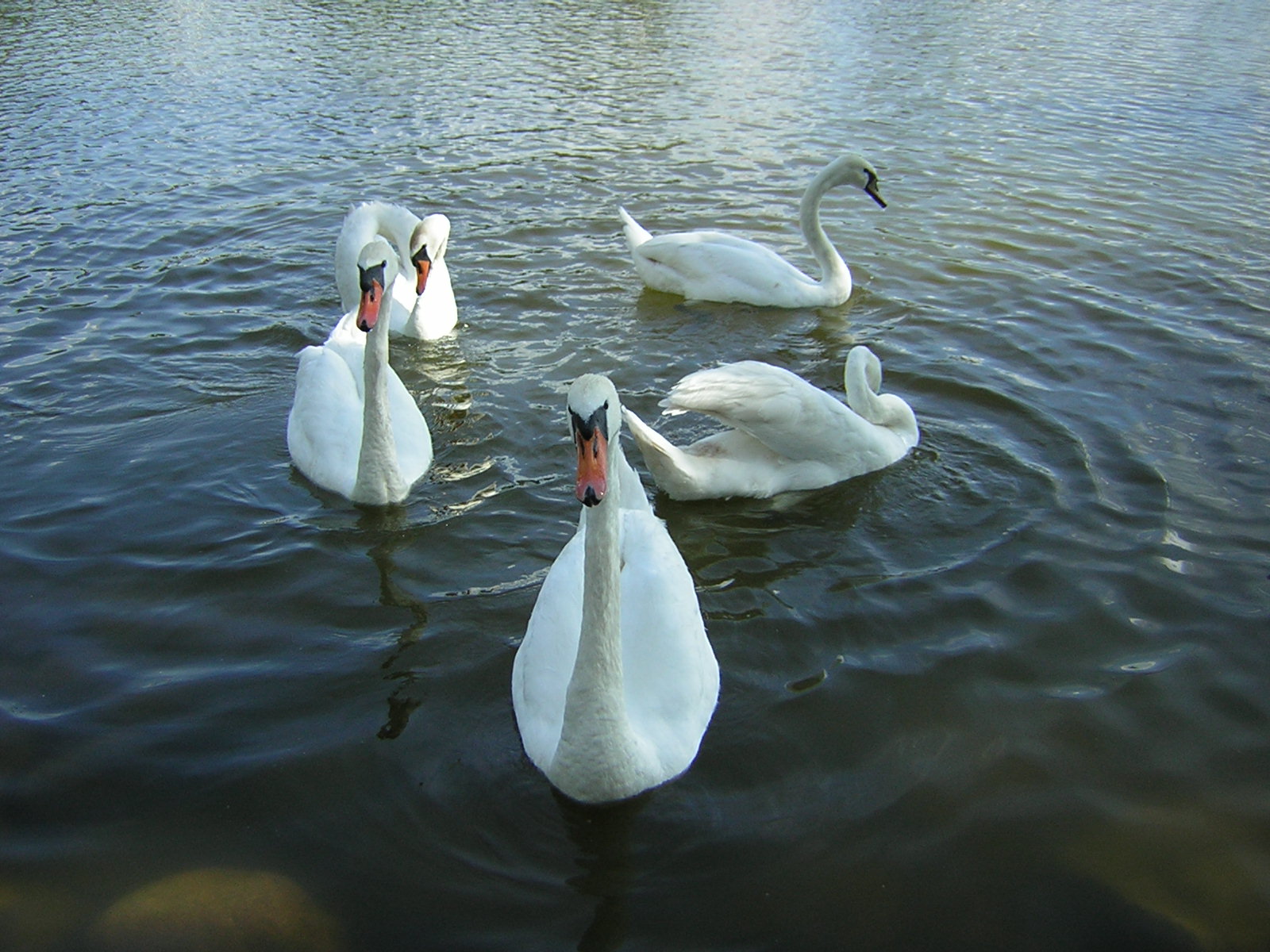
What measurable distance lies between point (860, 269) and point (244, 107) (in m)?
9.56

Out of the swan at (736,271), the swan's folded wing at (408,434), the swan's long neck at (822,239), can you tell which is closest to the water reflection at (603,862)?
the swan's folded wing at (408,434)

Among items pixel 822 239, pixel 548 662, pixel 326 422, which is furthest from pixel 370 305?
pixel 822 239

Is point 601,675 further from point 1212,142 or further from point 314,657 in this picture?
point 1212,142

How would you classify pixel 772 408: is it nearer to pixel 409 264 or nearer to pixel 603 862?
pixel 603 862

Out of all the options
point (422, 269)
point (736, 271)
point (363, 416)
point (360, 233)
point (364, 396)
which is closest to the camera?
point (363, 416)

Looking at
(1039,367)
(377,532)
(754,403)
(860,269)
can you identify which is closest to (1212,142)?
(860,269)

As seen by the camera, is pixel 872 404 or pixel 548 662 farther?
pixel 872 404

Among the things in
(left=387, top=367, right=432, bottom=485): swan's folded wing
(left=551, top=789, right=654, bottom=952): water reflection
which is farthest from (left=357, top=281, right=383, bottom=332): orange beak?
(left=551, top=789, right=654, bottom=952): water reflection

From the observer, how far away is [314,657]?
485cm

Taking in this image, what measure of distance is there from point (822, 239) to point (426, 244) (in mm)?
3449

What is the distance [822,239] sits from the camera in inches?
365

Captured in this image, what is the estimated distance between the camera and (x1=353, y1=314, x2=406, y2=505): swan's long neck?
5.85m

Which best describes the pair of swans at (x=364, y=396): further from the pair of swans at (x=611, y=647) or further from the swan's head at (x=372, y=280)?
the pair of swans at (x=611, y=647)

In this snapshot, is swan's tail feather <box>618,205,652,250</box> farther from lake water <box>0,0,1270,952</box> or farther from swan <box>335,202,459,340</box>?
swan <box>335,202,459,340</box>
